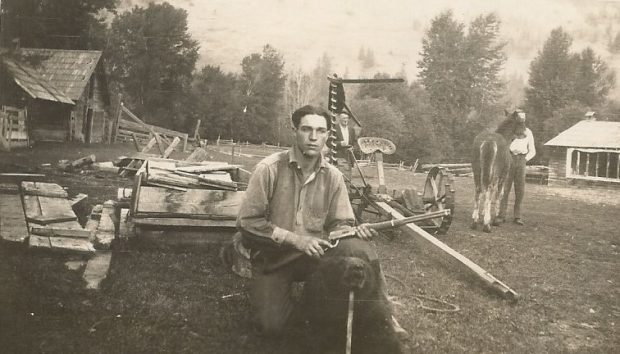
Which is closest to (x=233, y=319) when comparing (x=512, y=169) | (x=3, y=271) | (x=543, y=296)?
(x=3, y=271)

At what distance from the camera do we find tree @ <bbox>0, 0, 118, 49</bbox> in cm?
347

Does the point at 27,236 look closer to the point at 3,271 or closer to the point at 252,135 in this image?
the point at 3,271

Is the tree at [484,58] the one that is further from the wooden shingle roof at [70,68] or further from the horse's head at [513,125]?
the wooden shingle roof at [70,68]

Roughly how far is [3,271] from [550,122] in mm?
5852

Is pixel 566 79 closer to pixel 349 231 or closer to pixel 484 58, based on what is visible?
pixel 484 58

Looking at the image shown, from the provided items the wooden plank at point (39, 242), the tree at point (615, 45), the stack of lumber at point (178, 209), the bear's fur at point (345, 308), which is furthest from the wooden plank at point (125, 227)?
the tree at point (615, 45)

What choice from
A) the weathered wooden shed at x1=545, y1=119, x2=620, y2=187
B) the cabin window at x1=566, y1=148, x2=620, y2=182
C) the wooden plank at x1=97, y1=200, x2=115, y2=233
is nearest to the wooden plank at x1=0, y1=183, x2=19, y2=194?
the wooden plank at x1=97, y1=200, x2=115, y2=233

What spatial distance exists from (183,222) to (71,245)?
2.96 ft

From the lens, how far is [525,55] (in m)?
4.33

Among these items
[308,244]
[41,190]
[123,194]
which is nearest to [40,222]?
[41,190]

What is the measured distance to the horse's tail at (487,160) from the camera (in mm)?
5934

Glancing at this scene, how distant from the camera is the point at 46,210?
13.8 feet

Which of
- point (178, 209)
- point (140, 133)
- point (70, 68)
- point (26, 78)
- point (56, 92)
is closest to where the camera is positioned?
point (178, 209)

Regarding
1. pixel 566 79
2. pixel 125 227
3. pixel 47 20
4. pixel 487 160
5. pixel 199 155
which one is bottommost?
pixel 125 227
